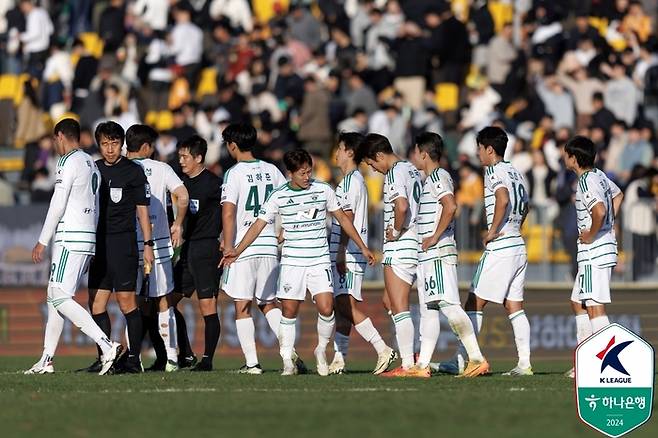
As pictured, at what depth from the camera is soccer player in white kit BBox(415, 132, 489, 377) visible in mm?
16516

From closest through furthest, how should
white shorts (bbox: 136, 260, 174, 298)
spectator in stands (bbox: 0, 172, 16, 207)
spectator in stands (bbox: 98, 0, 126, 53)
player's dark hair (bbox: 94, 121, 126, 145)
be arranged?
player's dark hair (bbox: 94, 121, 126, 145) < white shorts (bbox: 136, 260, 174, 298) < spectator in stands (bbox: 0, 172, 16, 207) < spectator in stands (bbox: 98, 0, 126, 53)

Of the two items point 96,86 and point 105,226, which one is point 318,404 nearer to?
point 105,226

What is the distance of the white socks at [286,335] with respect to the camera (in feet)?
54.9

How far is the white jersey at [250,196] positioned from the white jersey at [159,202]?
0.66 meters

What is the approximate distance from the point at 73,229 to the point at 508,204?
4289 millimetres

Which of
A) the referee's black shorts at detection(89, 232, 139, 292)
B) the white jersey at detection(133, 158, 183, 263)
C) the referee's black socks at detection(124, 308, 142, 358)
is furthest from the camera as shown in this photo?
the white jersey at detection(133, 158, 183, 263)

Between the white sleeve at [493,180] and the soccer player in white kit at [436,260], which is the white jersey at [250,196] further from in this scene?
the white sleeve at [493,180]

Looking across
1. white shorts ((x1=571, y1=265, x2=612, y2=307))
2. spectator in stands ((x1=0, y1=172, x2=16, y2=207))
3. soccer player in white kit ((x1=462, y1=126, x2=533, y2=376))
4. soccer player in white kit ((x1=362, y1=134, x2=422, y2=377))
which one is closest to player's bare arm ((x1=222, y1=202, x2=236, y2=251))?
soccer player in white kit ((x1=362, y1=134, x2=422, y2=377))

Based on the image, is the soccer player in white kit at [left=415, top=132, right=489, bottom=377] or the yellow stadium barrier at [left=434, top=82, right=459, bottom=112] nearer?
the soccer player in white kit at [left=415, top=132, right=489, bottom=377]

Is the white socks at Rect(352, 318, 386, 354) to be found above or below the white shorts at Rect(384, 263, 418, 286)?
below

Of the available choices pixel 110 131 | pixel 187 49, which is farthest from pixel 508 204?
pixel 187 49

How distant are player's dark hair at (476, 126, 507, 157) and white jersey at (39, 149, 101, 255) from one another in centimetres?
385

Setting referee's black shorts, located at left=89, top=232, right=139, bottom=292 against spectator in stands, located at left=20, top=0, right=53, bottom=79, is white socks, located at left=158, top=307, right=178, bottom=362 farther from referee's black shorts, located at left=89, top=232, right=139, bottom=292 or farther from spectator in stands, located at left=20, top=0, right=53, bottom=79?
spectator in stands, located at left=20, top=0, right=53, bottom=79

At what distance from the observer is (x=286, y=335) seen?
16.7 metres
